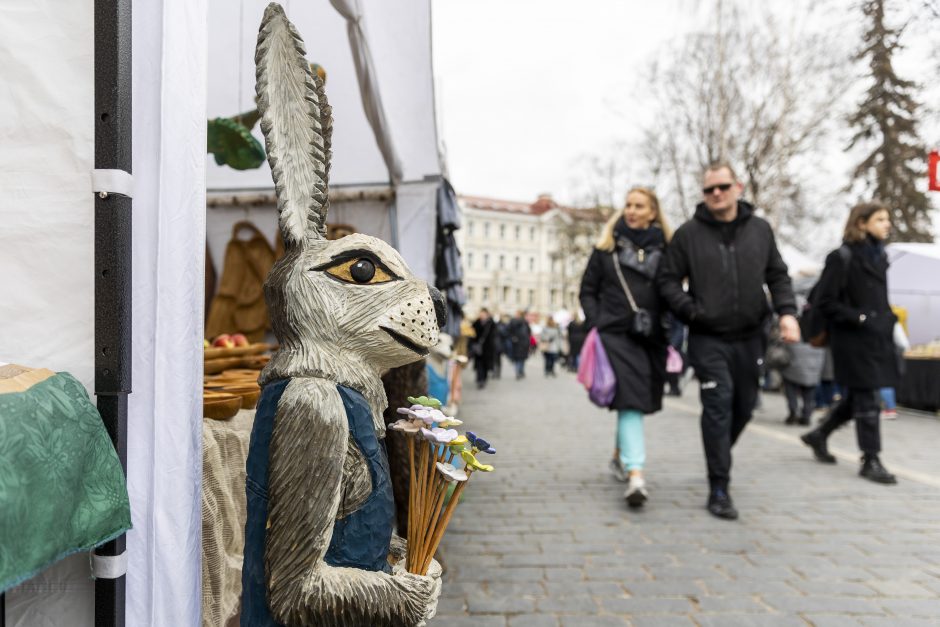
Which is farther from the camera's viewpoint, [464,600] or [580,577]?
[580,577]

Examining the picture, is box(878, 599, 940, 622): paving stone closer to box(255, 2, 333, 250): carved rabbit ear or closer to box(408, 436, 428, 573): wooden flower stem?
box(408, 436, 428, 573): wooden flower stem

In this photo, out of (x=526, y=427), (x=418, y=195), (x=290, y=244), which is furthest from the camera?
(x=526, y=427)

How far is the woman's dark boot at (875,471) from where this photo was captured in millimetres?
4781

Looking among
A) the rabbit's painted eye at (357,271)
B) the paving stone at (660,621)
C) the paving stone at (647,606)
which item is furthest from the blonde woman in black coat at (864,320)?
the rabbit's painted eye at (357,271)

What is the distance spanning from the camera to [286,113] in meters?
1.36

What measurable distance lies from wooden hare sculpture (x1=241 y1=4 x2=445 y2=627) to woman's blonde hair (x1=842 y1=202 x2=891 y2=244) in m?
4.71

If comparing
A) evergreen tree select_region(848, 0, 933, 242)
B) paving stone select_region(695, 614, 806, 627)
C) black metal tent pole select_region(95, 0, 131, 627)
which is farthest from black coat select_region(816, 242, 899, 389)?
evergreen tree select_region(848, 0, 933, 242)

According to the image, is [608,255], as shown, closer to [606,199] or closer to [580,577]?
[580,577]

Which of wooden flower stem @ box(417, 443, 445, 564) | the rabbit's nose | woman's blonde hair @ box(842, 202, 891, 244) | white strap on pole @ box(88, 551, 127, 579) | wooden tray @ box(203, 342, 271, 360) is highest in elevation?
woman's blonde hair @ box(842, 202, 891, 244)

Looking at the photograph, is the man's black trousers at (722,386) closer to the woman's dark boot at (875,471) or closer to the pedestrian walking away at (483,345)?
the woman's dark boot at (875,471)

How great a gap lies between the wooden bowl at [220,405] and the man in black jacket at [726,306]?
2.90 meters

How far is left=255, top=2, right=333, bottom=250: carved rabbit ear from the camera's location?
1331 millimetres

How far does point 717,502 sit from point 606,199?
2697cm

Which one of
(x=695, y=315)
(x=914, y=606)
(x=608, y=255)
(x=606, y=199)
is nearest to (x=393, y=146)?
(x=608, y=255)
